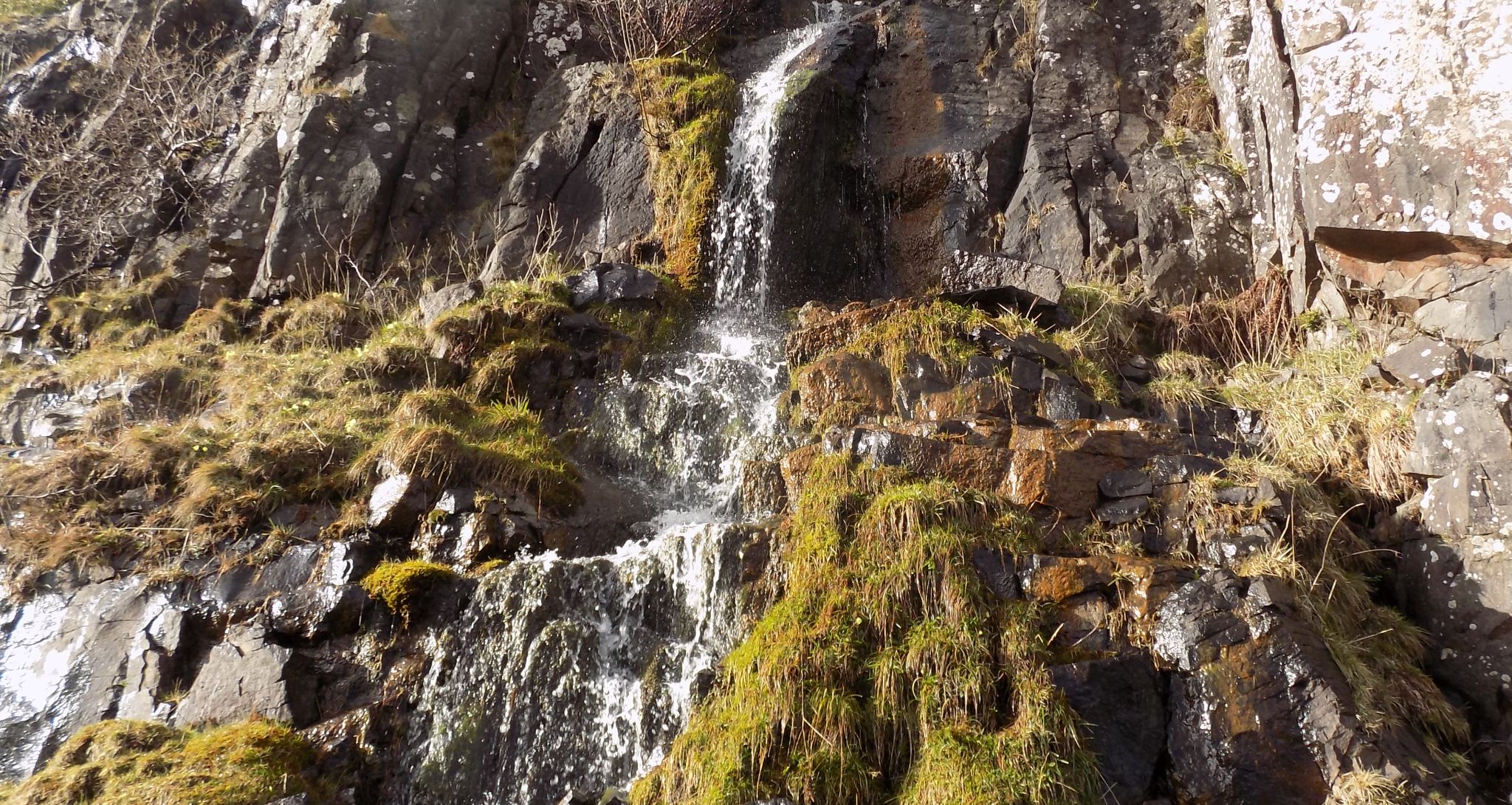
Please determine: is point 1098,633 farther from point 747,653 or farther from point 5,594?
point 5,594

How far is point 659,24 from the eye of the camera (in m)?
11.0

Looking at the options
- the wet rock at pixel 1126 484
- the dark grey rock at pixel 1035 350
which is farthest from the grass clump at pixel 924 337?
the wet rock at pixel 1126 484

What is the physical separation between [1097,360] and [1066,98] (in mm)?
4376

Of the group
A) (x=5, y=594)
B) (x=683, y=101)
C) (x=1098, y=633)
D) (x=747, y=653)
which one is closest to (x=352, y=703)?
(x=747, y=653)

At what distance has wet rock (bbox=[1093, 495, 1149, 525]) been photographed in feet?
15.7

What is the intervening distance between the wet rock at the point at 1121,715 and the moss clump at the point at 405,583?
138 inches

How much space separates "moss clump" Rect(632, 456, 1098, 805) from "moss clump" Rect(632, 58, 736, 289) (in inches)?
193

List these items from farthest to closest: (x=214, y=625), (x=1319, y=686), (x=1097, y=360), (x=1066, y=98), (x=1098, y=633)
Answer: (x=1066, y=98)
(x=1097, y=360)
(x=214, y=625)
(x=1098, y=633)
(x=1319, y=686)

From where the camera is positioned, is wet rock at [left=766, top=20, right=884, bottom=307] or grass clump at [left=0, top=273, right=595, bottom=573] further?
wet rock at [left=766, top=20, right=884, bottom=307]

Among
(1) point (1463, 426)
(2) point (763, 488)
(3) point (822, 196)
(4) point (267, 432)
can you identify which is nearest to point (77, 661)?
(4) point (267, 432)

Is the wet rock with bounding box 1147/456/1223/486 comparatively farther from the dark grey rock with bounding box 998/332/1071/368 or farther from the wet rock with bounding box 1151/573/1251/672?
the dark grey rock with bounding box 998/332/1071/368

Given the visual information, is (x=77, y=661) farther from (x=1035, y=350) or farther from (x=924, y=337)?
(x=1035, y=350)

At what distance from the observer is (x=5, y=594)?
5.62m

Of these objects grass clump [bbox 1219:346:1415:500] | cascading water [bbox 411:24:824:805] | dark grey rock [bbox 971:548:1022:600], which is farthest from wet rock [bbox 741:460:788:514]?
grass clump [bbox 1219:346:1415:500]
